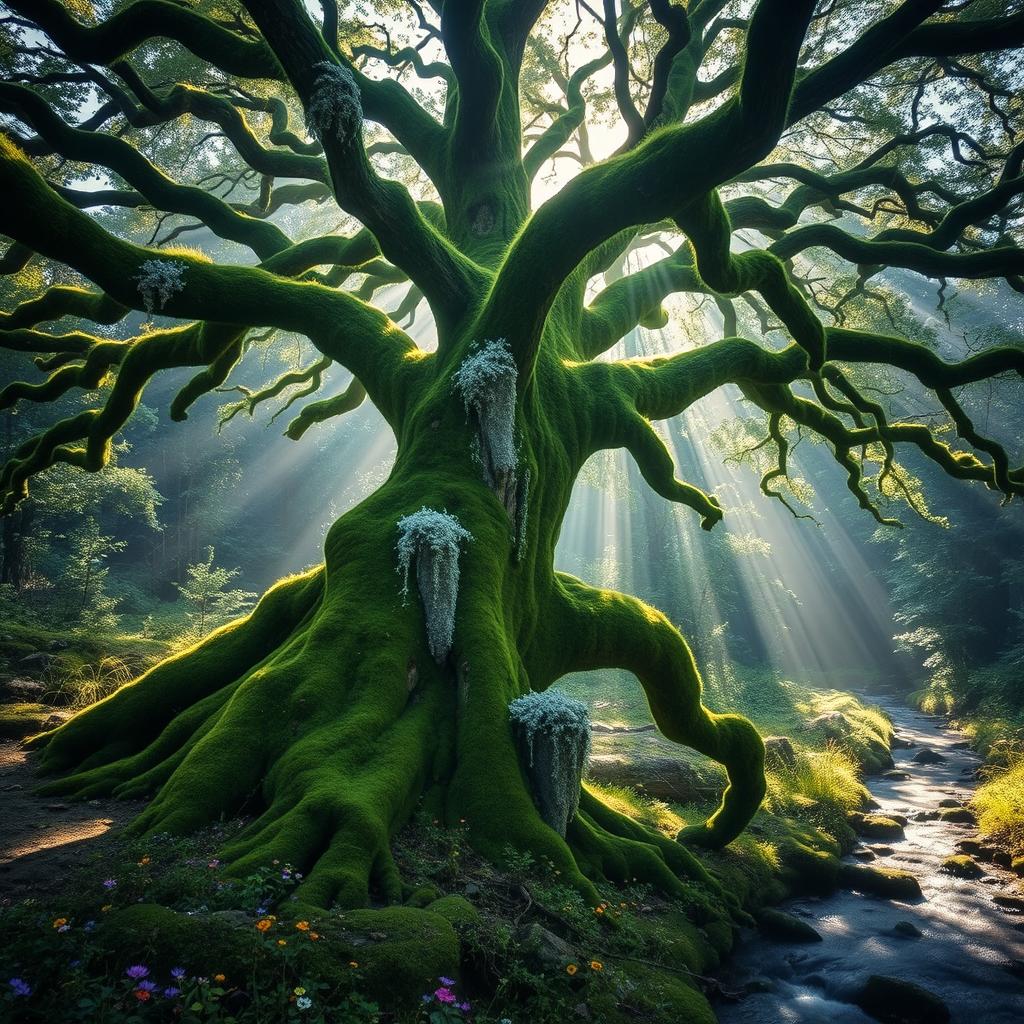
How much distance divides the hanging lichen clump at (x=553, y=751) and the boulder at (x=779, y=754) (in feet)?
29.5

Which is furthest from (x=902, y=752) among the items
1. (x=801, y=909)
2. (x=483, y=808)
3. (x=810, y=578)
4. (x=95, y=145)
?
(x=810, y=578)

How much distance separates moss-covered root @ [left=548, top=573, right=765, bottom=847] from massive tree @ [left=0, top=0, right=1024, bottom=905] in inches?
1.6

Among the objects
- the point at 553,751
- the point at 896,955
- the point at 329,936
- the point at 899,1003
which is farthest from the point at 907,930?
the point at 329,936

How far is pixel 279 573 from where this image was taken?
39.2 m

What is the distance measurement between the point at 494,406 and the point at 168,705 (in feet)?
17.1

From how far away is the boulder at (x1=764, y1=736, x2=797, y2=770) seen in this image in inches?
508

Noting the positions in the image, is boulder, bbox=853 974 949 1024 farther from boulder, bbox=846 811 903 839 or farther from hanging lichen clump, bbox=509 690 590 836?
boulder, bbox=846 811 903 839

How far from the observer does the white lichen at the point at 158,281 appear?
5.35 meters

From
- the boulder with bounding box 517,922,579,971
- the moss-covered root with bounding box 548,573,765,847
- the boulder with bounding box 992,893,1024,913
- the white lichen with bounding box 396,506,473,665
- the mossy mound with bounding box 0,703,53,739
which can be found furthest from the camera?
the mossy mound with bounding box 0,703,53,739

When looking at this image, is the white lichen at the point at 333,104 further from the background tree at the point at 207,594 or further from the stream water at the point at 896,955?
the background tree at the point at 207,594

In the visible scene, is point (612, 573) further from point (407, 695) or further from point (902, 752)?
point (407, 695)

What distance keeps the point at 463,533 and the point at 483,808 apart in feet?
8.20

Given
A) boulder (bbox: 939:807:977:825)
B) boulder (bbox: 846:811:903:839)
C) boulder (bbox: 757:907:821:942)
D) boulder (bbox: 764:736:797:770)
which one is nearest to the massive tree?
boulder (bbox: 757:907:821:942)

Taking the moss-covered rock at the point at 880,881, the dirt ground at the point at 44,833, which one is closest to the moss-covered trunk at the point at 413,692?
the dirt ground at the point at 44,833
